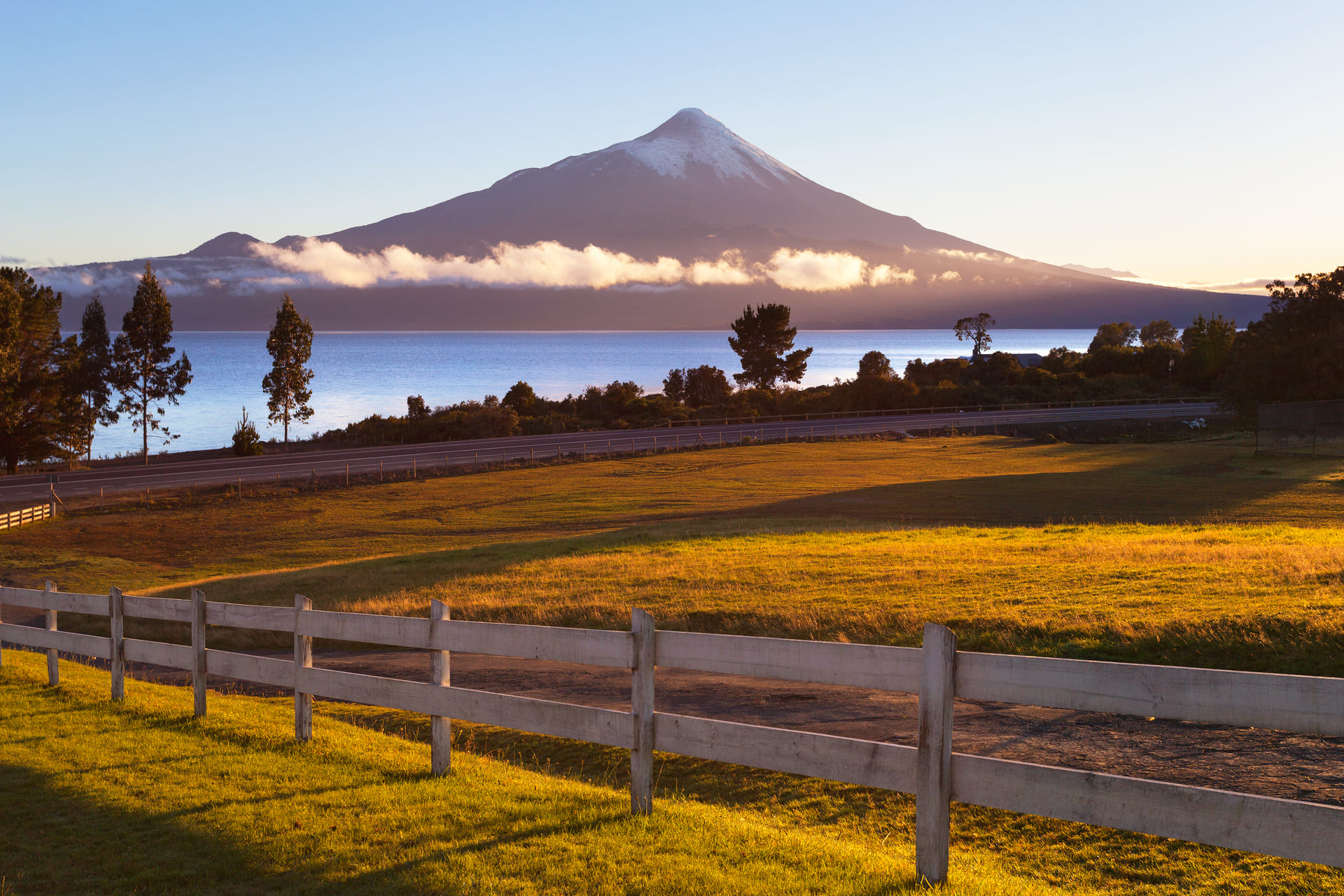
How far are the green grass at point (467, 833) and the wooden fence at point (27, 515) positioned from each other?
36525 millimetres

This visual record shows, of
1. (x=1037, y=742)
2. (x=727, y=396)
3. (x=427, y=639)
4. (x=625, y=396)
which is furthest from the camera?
(x=727, y=396)

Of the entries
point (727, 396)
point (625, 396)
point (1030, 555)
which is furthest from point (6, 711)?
point (727, 396)

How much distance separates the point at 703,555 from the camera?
2316 cm

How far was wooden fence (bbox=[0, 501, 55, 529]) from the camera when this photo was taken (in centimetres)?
3906

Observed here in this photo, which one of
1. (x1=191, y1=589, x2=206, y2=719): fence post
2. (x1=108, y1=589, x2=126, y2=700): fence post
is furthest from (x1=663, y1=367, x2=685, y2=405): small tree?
(x1=191, y1=589, x2=206, y2=719): fence post

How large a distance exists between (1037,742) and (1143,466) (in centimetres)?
4637

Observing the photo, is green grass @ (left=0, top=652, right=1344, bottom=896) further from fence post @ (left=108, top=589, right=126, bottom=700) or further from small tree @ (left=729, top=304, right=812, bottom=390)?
small tree @ (left=729, top=304, right=812, bottom=390)

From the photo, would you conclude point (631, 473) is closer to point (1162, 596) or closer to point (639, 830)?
point (1162, 596)

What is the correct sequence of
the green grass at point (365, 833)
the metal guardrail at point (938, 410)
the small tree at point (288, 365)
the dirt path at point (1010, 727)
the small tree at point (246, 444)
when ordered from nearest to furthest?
1. the green grass at point (365, 833)
2. the dirt path at point (1010, 727)
3. the small tree at point (246, 444)
4. the metal guardrail at point (938, 410)
5. the small tree at point (288, 365)

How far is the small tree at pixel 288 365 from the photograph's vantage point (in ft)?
297

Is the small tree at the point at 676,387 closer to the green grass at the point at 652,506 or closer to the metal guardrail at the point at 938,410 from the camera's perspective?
the metal guardrail at the point at 938,410

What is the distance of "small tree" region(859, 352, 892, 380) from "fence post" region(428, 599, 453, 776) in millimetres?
98870

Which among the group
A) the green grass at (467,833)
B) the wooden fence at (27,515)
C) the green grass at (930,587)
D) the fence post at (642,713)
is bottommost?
the wooden fence at (27,515)

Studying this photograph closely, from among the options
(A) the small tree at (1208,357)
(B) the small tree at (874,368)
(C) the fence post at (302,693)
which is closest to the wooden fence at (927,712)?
(C) the fence post at (302,693)
